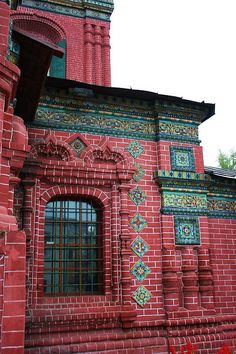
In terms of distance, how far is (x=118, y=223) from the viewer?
680cm

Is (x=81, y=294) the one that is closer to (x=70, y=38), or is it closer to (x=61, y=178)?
(x=61, y=178)

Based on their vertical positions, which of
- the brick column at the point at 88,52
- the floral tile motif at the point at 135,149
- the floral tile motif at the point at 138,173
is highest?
the brick column at the point at 88,52

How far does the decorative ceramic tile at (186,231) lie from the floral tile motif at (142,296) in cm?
106

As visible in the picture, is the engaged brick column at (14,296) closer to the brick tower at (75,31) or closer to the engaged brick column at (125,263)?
the engaged brick column at (125,263)

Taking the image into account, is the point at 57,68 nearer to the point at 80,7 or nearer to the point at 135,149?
the point at 80,7

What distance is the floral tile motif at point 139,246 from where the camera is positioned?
6.75 m

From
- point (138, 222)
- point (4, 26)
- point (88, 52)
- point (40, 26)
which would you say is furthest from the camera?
point (88, 52)

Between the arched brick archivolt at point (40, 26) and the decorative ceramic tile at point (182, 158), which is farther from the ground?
the arched brick archivolt at point (40, 26)

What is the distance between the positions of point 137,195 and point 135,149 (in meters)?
0.92

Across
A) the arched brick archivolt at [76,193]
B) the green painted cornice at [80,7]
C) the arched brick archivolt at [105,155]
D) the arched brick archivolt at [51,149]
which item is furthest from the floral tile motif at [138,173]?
the green painted cornice at [80,7]

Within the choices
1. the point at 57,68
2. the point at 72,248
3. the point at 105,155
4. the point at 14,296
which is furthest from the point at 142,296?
the point at 57,68

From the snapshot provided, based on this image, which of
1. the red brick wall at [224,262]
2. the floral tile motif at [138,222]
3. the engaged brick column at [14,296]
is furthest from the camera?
the red brick wall at [224,262]

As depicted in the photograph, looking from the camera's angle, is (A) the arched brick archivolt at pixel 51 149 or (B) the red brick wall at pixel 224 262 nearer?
(A) the arched brick archivolt at pixel 51 149

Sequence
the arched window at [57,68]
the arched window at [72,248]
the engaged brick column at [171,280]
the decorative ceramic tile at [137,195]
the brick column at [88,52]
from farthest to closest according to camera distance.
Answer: the brick column at [88,52], the arched window at [57,68], the decorative ceramic tile at [137,195], the engaged brick column at [171,280], the arched window at [72,248]
